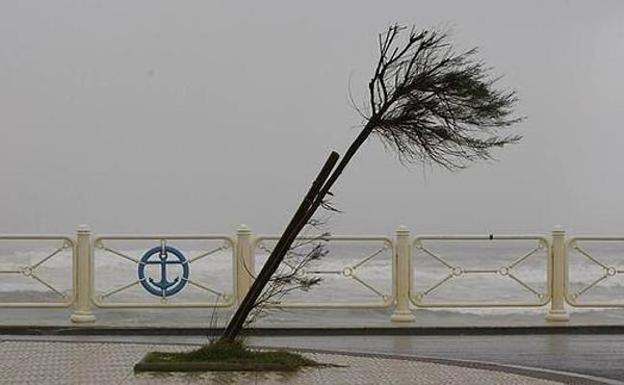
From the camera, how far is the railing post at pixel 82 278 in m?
9.98

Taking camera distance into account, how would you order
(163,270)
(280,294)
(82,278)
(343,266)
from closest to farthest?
(280,294)
(82,278)
(163,270)
(343,266)

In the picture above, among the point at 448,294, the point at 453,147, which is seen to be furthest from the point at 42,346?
the point at 448,294

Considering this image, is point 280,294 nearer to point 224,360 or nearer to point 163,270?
point 224,360

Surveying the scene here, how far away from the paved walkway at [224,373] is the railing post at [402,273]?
2316 millimetres

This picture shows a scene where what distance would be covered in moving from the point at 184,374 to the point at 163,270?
3.60 meters

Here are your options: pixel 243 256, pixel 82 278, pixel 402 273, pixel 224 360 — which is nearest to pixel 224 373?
pixel 224 360

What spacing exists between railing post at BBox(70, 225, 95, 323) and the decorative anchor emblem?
0.53 m

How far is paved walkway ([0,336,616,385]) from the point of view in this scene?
21.9ft

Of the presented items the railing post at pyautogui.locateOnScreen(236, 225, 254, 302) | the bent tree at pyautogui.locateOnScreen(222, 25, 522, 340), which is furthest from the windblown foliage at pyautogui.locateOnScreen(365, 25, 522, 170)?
the railing post at pyautogui.locateOnScreen(236, 225, 254, 302)

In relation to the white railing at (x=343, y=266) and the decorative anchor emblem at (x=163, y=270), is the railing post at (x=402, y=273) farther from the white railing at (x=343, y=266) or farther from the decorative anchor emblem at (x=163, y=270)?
the decorative anchor emblem at (x=163, y=270)

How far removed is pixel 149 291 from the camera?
34.3 ft

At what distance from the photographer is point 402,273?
10.3 m

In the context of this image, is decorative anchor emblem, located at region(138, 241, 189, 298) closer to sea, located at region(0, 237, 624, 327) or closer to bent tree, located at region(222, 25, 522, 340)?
sea, located at region(0, 237, 624, 327)

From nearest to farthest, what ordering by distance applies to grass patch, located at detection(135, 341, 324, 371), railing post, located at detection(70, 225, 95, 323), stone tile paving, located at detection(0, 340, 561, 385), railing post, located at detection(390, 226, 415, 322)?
stone tile paving, located at detection(0, 340, 561, 385) → grass patch, located at detection(135, 341, 324, 371) → railing post, located at detection(70, 225, 95, 323) → railing post, located at detection(390, 226, 415, 322)
